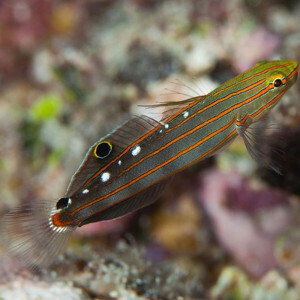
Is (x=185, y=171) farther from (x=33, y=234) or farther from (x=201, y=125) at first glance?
(x=33, y=234)

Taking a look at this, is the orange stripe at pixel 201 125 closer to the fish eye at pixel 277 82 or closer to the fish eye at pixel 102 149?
the fish eye at pixel 277 82

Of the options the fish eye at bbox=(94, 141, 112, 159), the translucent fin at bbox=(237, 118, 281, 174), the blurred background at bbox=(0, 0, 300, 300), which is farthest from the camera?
the blurred background at bbox=(0, 0, 300, 300)

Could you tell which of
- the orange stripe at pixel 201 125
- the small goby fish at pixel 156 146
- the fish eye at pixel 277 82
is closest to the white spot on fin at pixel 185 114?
the small goby fish at pixel 156 146

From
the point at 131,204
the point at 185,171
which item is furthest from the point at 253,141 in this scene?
the point at 185,171

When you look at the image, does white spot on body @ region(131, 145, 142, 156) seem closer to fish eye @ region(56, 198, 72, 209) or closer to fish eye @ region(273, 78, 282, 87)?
fish eye @ region(56, 198, 72, 209)

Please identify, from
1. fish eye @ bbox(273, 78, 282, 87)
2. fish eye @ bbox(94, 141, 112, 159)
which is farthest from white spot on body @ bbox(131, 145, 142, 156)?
fish eye @ bbox(273, 78, 282, 87)

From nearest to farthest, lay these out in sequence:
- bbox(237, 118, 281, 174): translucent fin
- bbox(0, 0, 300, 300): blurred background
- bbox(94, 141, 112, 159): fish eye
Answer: bbox(94, 141, 112, 159): fish eye < bbox(237, 118, 281, 174): translucent fin < bbox(0, 0, 300, 300): blurred background
